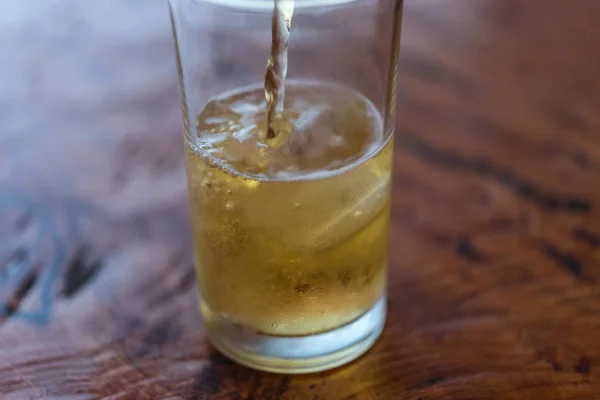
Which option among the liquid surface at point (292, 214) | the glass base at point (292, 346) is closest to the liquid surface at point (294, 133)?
the liquid surface at point (292, 214)

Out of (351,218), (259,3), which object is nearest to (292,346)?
(351,218)

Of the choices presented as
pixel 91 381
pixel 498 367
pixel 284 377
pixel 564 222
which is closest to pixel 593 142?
pixel 564 222

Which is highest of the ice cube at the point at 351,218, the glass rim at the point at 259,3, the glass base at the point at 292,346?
the glass rim at the point at 259,3

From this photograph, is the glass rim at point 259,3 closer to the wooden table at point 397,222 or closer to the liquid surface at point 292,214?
the liquid surface at point 292,214

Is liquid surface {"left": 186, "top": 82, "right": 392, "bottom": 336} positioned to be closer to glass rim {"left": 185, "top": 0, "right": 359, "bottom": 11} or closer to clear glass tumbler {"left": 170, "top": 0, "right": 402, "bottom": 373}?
clear glass tumbler {"left": 170, "top": 0, "right": 402, "bottom": 373}

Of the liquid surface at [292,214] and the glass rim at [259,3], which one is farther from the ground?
the glass rim at [259,3]

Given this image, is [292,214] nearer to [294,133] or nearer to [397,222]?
[294,133]
